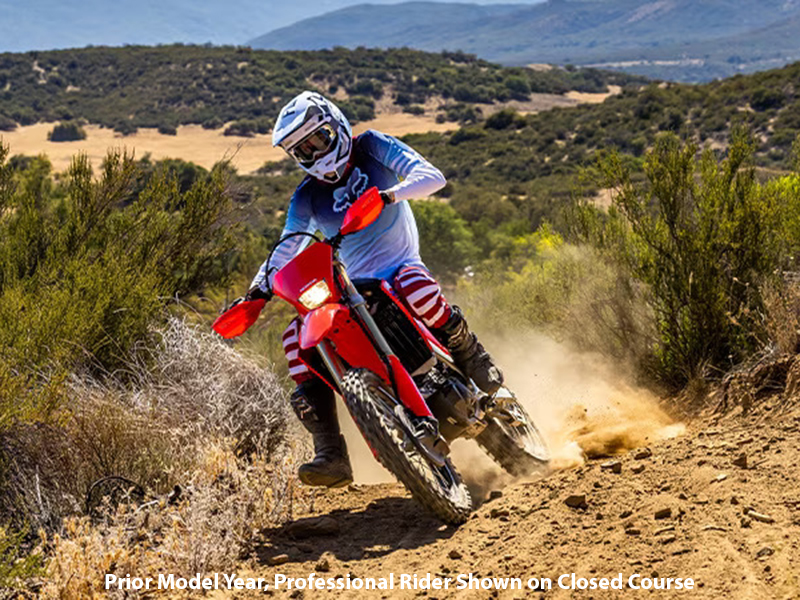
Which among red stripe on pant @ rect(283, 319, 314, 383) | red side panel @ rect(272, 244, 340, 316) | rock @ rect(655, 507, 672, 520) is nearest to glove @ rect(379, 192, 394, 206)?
red side panel @ rect(272, 244, 340, 316)

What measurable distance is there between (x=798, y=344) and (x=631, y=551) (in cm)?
257

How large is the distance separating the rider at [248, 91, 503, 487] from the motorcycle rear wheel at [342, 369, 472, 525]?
622mm

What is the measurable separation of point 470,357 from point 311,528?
1304 mm

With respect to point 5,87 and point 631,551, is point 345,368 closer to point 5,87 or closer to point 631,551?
point 631,551

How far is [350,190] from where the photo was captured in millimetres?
5176

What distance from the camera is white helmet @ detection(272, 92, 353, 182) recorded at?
15.7 feet

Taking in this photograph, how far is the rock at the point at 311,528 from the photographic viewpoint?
4.77 m

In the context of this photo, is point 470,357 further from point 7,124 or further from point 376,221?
point 7,124

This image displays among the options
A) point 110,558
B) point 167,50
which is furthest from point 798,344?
point 167,50

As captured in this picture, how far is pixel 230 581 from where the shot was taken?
4047mm

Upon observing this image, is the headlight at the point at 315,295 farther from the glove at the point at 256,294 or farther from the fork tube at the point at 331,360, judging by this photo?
the glove at the point at 256,294

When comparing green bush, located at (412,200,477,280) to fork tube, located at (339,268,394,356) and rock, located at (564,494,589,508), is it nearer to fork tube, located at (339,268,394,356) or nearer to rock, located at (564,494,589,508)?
fork tube, located at (339,268,394,356)

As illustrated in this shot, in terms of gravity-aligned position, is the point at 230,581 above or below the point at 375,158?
below

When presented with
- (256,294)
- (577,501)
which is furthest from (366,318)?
(577,501)
